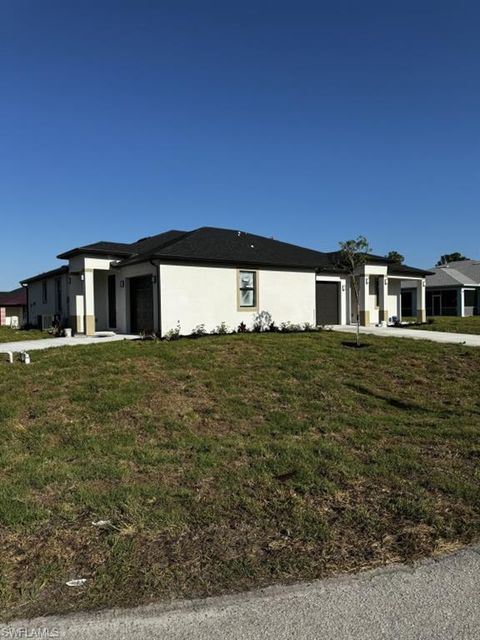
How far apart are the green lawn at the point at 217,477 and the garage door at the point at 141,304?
27.5 ft

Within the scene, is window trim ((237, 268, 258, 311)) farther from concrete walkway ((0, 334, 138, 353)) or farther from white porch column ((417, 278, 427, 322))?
white porch column ((417, 278, 427, 322))

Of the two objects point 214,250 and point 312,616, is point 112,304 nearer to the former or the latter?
point 214,250

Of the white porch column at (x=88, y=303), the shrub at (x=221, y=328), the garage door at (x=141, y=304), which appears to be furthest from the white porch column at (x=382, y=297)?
the white porch column at (x=88, y=303)

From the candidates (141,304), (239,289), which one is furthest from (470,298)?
(141,304)

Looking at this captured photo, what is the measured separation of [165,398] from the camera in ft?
26.5

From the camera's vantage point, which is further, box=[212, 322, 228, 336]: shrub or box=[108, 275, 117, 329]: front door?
box=[108, 275, 117, 329]: front door

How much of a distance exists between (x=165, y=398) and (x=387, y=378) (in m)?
4.61

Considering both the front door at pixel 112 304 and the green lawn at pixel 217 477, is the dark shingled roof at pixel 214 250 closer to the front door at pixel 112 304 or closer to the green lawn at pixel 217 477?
the front door at pixel 112 304

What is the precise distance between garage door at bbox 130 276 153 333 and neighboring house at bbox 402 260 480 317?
84.5 feet

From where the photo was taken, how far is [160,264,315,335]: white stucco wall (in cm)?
1747

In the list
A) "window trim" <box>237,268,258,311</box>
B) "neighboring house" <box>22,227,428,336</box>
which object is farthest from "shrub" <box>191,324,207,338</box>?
"window trim" <box>237,268,258,311</box>

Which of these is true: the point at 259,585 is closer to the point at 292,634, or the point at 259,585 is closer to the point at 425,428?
the point at 292,634

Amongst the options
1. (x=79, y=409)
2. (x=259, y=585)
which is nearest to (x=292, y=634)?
(x=259, y=585)

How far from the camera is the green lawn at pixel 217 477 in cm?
335
